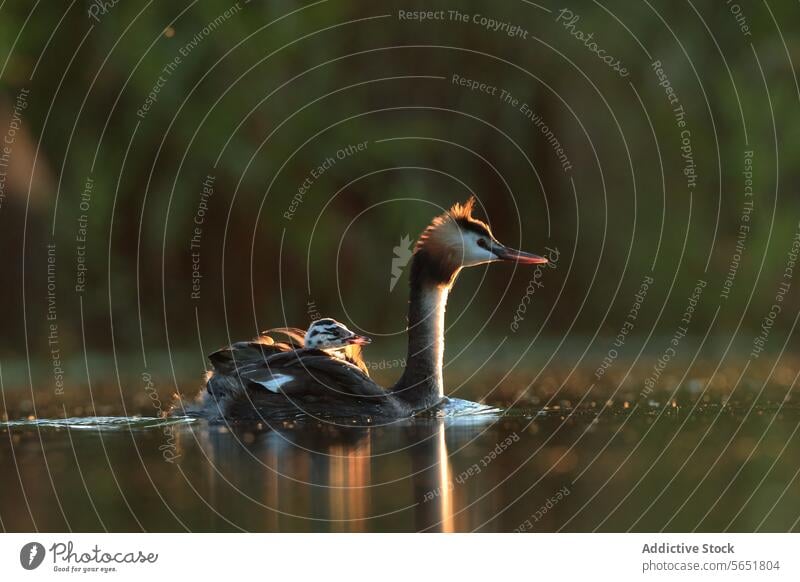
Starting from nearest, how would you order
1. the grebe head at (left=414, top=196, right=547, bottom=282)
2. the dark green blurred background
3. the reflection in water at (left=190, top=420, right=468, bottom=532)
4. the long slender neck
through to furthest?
the reflection in water at (left=190, top=420, right=468, bottom=532) < the long slender neck < the grebe head at (left=414, top=196, right=547, bottom=282) < the dark green blurred background

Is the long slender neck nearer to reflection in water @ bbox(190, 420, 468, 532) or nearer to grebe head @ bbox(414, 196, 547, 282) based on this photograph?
grebe head @ bbox(414, 196, 547, 282)

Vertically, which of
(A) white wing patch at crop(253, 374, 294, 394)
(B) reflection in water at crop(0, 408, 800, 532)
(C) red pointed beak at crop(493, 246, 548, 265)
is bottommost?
(B) reflection in water at crop(0, 408, 800, 532)

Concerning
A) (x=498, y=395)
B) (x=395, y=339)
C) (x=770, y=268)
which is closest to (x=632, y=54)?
(x=770, y=268)

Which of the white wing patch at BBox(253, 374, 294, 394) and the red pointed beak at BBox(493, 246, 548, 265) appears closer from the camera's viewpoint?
the white wing patch at BBox(253, 374, 294, 394)

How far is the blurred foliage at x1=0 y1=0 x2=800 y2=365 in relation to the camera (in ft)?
39.0

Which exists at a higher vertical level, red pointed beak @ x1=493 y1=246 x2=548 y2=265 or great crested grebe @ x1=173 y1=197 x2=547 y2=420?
red pointed beak @ x1=493 y1=246 x2=548 y2=265

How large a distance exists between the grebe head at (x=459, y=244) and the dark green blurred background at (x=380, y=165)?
1.94m

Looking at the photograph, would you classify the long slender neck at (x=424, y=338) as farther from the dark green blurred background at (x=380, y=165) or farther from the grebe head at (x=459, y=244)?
the dark green blurred background at (x=380, y=165)

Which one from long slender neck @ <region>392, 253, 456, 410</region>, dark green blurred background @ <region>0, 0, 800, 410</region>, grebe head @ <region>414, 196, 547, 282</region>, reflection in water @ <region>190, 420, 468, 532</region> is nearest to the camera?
reflection in water @ <region>190, 420, 468, 532</region>

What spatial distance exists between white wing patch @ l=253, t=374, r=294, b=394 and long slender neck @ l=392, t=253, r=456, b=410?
0.75m

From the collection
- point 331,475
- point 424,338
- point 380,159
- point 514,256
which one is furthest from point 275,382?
point 380,159

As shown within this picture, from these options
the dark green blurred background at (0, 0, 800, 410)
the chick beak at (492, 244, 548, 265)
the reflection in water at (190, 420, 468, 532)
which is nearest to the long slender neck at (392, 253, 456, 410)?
the chick beak at (492, 244, 548, 265)

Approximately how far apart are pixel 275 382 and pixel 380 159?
11.4 ft

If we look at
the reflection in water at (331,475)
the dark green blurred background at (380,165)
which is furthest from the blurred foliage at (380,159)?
the reflection in water at (331,475)
